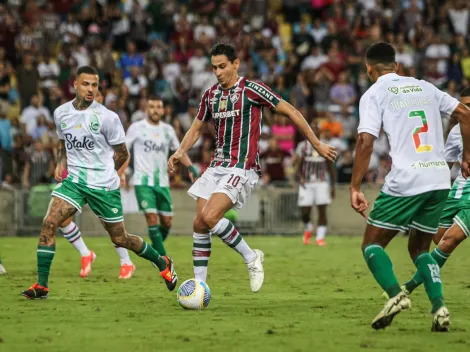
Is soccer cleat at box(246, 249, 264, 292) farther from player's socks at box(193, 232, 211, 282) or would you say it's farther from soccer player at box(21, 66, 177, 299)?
soccer player at box(21, 66, 177, 299)

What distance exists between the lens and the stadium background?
2389 centimetres

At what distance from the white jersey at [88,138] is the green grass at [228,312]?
1357 mm

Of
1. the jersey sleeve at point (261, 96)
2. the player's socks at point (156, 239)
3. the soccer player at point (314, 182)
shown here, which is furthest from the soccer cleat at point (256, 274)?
the soccer player at point (314, 182)

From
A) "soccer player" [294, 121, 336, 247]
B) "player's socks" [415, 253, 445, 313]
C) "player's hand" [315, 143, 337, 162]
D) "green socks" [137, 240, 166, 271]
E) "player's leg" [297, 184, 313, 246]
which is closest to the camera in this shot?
"player's socks" [415, 253, 445, 313]

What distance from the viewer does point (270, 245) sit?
811 inches

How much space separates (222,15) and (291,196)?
24.9 feet

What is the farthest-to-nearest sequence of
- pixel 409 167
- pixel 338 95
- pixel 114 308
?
pixel 338 95, pixel 114 308, pixel 409 167

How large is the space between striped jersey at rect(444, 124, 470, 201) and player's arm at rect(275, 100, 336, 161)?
1.64 metres

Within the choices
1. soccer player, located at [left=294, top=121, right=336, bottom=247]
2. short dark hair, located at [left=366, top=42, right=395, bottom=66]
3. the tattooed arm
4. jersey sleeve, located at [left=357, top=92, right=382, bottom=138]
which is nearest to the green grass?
the tattooed arm

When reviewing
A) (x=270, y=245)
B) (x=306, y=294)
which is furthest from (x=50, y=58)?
(x=306, y=294)

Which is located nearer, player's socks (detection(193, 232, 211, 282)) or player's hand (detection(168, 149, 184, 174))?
player's socks (detection(193, 232, 211, 282))

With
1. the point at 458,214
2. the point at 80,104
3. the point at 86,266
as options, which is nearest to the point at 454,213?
the point at 458,214

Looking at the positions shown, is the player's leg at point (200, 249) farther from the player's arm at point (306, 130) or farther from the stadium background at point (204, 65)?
the stadium background at point (204, 65)

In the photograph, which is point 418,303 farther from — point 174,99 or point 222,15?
point 222,15
